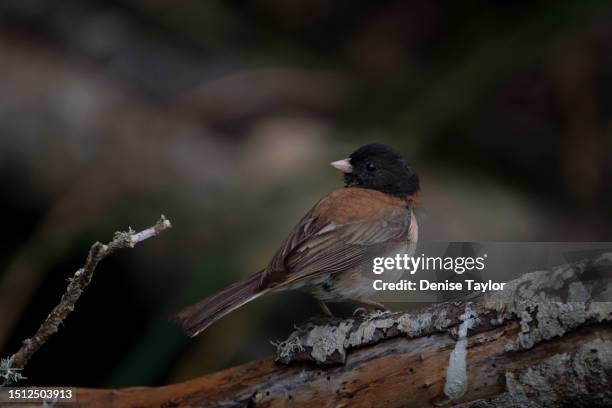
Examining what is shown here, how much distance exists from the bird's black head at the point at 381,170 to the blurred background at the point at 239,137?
1.82 ft

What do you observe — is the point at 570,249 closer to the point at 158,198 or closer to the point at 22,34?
the point at 158,198

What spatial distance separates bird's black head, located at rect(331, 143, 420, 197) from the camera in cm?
A: 199

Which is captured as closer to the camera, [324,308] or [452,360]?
[452,360]

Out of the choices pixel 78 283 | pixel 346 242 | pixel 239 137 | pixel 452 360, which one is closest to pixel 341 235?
pixel 346 242

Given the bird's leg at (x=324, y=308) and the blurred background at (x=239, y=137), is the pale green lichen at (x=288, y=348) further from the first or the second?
the blurred background at (x=239, y=137)

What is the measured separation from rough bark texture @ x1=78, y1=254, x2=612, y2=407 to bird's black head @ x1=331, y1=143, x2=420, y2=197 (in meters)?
0.50

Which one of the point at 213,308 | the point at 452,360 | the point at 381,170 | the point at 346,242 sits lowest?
the point at 452,360

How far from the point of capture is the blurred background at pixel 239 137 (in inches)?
98.8

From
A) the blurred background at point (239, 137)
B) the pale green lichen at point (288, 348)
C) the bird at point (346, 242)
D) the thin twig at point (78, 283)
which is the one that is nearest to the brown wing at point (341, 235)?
the bird at point (346, 242)

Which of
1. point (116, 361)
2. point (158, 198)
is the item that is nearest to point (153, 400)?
point (116, 361)

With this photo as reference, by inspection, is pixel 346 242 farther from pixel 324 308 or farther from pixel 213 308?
pixel 213 308

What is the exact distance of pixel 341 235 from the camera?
1.82 metres

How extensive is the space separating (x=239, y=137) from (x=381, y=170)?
1.33 metres

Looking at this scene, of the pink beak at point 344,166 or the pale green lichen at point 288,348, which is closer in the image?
the pale green lichen at point 288,348
